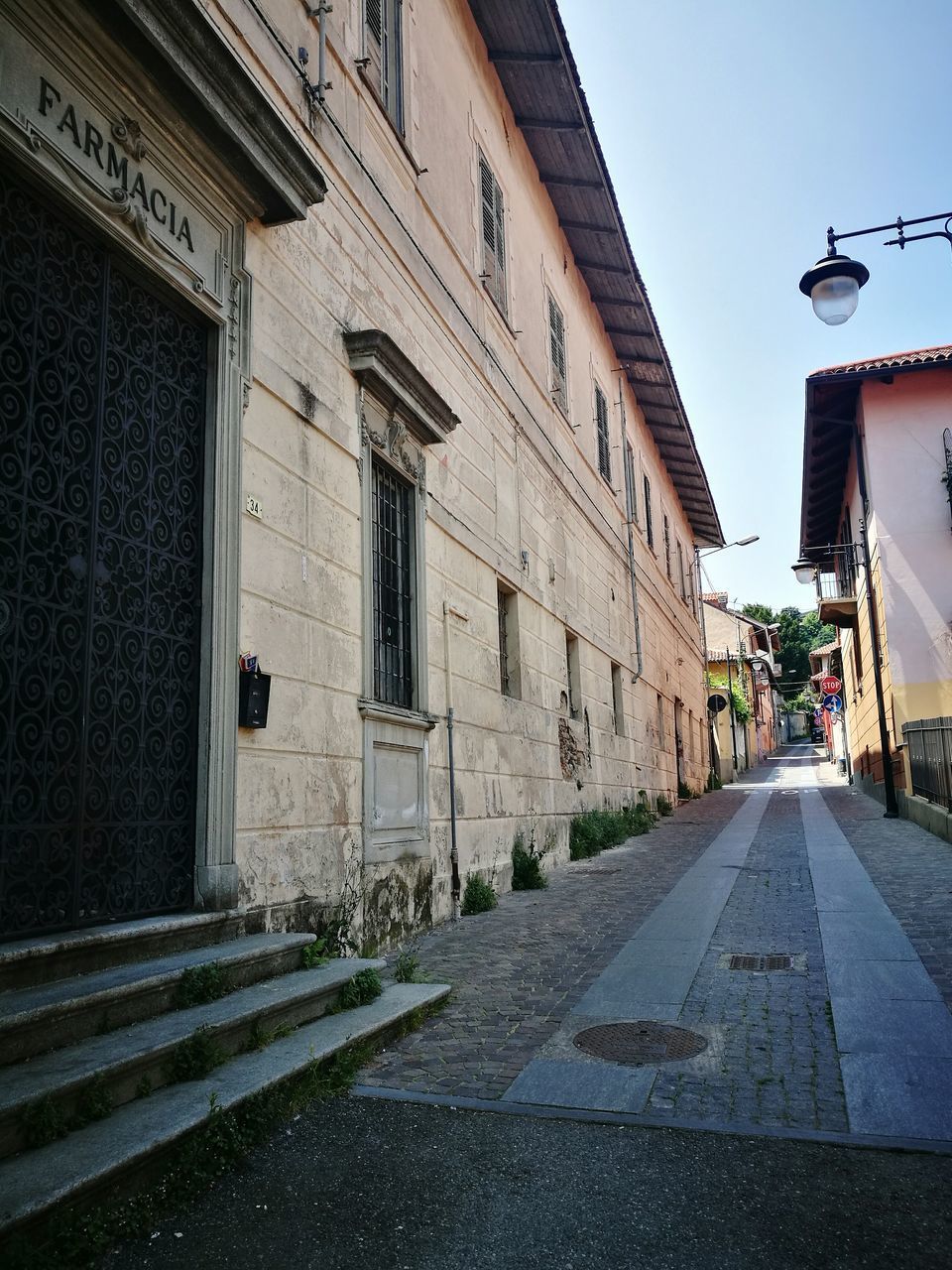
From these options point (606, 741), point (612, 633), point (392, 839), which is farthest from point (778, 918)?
point (612, 633)

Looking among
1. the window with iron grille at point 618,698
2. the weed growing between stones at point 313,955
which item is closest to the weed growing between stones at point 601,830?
the window with iron grille at point 618,698

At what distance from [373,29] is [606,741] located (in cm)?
1054

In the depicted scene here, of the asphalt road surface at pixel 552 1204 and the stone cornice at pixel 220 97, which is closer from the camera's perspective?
the asphalt road surface at pixel 552 1204

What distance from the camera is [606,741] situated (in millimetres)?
15445

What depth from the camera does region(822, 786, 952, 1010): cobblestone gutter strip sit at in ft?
19.4

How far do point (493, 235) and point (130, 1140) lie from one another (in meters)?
10.9

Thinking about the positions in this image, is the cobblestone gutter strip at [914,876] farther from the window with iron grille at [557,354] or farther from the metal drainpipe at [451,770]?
the window with iron grille at [557,354]

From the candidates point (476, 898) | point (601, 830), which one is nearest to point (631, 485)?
point (601, 830)

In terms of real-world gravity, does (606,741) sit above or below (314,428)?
below

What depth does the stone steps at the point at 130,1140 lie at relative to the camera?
7.92 feet

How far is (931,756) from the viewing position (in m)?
13.7

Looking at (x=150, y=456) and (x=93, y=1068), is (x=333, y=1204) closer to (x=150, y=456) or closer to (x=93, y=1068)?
(x=93, y=1068)

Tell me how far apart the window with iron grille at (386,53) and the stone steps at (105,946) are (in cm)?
689

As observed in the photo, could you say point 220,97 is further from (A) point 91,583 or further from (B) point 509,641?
(B) point 509,641
